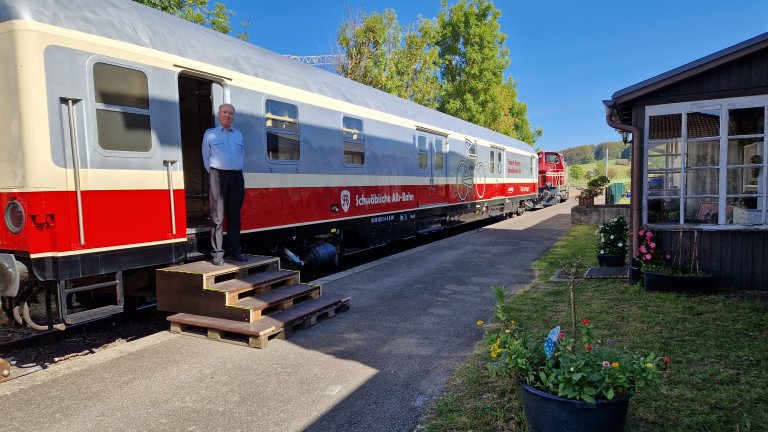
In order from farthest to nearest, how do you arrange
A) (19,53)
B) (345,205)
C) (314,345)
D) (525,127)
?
(525,127)
(345,205)
(314,345)
(19,53)

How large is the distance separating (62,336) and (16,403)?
1.90m

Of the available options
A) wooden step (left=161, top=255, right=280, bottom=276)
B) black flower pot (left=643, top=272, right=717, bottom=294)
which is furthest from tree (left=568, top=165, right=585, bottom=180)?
wooden step (left=161, top=255, right=280, bottom=276)

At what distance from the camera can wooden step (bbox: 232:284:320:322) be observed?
17.7 ft

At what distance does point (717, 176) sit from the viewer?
7.01m

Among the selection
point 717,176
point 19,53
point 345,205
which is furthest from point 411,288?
Answer: point 19,53

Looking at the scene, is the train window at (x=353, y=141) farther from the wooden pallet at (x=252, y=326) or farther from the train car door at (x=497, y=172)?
the train car door at (x=497, y=172)

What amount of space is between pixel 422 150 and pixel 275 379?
8553 mm

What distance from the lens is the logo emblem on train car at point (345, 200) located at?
886 centimetres

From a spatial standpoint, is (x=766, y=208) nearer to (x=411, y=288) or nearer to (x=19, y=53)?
(x=411, y=288)

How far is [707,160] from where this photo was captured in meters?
7.26

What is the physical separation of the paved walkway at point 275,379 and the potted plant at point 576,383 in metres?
0.92

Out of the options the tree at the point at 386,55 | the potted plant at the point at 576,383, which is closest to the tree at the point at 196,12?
the tree at the point at 386,55

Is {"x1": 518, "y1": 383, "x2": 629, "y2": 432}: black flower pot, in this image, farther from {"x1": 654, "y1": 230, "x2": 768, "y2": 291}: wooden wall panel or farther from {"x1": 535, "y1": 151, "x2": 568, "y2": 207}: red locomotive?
{"x1": 535, "y1": 151, "x2": 568, "y2": 207}: red locomotive

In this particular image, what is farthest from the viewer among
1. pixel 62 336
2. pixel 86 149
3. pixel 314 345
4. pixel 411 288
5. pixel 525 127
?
pixel 525 127
